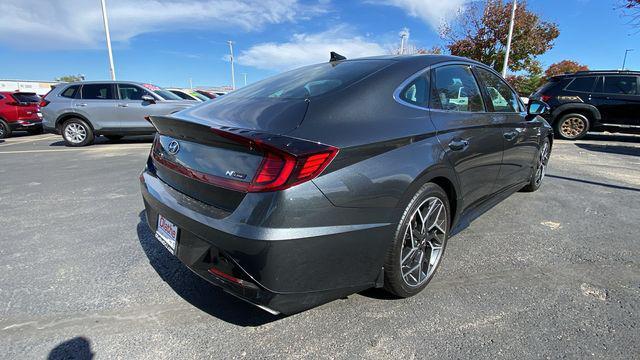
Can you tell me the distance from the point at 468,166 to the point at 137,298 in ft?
8.27

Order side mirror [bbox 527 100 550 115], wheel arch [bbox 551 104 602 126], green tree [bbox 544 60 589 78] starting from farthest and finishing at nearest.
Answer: green tree [bbox 544 60 589 78] < wheel arch [bbox 551 104 602 126] < side mirror [bbox 527 100 550 115]

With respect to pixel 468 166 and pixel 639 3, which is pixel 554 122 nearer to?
pixel 639 3

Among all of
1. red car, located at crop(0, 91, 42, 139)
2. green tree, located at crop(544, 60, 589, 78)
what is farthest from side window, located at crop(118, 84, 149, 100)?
green tree, located at crop(544, 60, 589, 78)

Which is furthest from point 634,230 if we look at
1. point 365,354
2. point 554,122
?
point 554,122

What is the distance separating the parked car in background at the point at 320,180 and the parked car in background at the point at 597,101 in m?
8.94

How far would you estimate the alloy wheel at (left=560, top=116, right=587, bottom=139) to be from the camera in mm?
9922

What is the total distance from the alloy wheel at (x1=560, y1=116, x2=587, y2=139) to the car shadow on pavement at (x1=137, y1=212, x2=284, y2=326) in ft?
35.3

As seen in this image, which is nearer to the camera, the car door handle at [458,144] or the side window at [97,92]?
the car door handle at [458,144]

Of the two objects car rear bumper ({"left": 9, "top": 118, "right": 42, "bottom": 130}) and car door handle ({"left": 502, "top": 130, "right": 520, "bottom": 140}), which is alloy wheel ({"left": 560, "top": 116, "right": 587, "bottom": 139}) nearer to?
car door handle ({"left": 502, "top": 130, "right": 520, "bottom": 140})

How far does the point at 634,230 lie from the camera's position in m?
3.64

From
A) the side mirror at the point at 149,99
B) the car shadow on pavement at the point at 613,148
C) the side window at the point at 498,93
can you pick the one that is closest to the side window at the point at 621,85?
the car shadow on pavement at the point at 613,148

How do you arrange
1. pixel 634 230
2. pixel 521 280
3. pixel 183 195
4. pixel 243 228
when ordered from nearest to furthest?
pixel 243 228 < pixel 183 195 < pixel 521 280 < pixel 634 230

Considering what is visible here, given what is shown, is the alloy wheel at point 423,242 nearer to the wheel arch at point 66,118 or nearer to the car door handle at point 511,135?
the car door handle at point 511,135

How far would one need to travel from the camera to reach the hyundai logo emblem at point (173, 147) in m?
2.21
